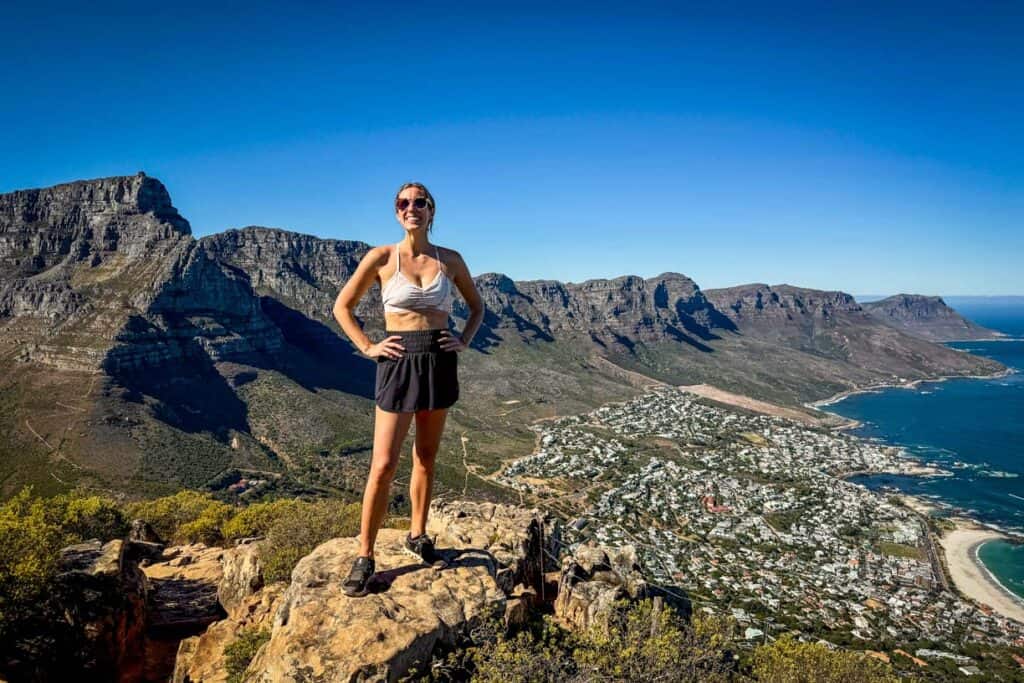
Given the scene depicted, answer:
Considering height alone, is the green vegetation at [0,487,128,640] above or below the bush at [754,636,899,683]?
above

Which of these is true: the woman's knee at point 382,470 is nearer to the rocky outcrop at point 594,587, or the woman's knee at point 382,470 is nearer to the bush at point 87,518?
the rocky outcrop at point 594,587

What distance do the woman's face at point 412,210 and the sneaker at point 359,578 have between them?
4311 mm

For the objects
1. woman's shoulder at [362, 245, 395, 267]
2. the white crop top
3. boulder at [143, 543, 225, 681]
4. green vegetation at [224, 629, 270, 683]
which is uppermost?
woman's shoulder at [362, 245, 395, 267]

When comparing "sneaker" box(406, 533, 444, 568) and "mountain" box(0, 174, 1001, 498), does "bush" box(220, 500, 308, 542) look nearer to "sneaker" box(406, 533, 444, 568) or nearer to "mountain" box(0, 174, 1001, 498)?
"sneaker" box(406, 533, 444, 568)

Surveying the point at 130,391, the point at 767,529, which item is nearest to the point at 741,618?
the point at 767,529

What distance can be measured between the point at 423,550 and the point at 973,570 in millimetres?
84396

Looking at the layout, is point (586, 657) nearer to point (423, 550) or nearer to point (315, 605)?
point (423, 550)

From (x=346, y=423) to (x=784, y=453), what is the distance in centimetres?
9755

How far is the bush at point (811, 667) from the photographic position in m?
11.8

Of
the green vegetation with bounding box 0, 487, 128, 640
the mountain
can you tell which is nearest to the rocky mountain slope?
the green vegetation with bounding box 0, 487, 128, 640

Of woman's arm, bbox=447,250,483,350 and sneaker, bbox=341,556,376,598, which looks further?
woman's arm, bbox=447,250,483,350

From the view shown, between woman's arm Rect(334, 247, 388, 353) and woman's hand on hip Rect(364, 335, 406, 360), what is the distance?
14 centimetres

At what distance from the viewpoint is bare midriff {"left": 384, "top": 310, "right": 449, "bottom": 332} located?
5.96m

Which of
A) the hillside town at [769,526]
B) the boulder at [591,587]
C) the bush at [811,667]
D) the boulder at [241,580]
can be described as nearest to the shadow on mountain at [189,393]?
the hillside town at [769,526]
